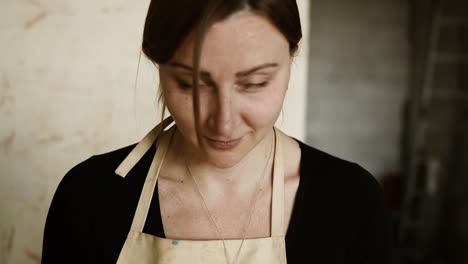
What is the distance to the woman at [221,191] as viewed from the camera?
0.91 metres

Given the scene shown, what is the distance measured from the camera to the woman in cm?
91

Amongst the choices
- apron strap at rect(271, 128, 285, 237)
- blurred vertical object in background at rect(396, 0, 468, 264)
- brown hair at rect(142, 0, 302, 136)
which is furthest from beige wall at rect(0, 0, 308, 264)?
blurred vertical object in background at rect(396, 0, 468, 264)

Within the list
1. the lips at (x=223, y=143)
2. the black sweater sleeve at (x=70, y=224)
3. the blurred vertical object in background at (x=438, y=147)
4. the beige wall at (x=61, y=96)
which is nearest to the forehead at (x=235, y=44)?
the lips at (x=223, y=143)

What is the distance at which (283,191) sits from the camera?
109 cm

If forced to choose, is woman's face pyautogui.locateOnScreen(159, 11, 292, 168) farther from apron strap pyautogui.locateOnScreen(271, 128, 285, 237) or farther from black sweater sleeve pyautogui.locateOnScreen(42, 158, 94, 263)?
black sweater sleeve pyautogui.locateOnScreen(42, 158, 94, 263)

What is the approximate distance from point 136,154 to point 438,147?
3105mm

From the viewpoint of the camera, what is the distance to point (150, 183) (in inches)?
42.9

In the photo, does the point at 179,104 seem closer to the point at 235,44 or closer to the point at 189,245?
the point at 235,44

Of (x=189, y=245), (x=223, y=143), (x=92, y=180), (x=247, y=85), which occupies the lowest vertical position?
(x=189, y=245)

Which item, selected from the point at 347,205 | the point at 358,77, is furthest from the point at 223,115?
the point at 358,77

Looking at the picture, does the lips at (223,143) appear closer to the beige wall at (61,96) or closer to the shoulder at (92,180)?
the shoulder at (92,180)

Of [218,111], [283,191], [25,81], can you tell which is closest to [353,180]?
[283,191]

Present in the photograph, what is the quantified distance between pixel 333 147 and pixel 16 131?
2.85 m

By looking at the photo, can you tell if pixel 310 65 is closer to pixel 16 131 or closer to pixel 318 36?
pixel 318 36
